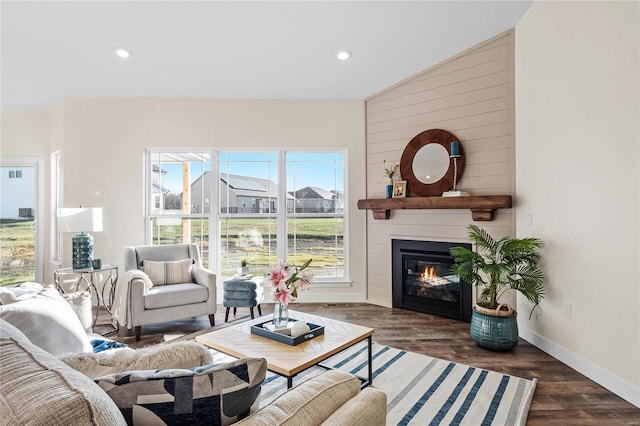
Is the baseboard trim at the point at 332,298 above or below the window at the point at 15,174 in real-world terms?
below

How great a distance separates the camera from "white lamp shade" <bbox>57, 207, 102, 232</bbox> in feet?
11.6

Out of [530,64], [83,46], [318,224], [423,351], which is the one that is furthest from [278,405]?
Answer: [83,46]

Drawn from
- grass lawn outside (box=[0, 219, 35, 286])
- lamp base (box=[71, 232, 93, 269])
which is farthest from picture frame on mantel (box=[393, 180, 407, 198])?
grass lawn outside (box=[0, 219, 35, 286])

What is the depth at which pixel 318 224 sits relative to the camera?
4.73 meters

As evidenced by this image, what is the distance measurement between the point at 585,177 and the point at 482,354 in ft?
5.21

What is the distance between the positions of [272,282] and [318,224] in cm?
263

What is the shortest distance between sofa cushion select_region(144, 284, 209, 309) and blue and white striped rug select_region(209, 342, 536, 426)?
0.78 m

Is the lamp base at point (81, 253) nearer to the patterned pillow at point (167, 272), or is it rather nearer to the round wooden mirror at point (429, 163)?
the patterned pillow at point (167, 272)

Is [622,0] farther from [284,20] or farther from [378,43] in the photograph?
[284,20]

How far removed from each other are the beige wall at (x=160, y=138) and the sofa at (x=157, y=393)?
3518 millimetres

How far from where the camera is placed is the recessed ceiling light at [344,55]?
3.71 metres

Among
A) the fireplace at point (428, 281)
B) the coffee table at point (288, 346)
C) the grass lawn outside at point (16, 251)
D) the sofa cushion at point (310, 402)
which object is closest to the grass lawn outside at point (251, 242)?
the grass lawn outside at point (16, 251)

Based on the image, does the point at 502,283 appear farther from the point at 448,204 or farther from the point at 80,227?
the point at 80,227

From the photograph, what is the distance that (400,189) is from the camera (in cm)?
409
